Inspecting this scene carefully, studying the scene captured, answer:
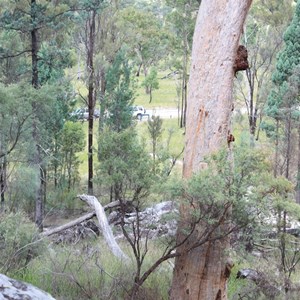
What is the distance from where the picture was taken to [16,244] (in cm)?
607

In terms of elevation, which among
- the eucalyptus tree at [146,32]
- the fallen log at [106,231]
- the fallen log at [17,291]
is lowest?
the fallen log at [106,231]

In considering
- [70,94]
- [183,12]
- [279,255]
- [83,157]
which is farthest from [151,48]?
[279,255]

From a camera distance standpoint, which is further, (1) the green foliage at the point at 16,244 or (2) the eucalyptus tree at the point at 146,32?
(2) the eucalyptus tree at the point at 146,32

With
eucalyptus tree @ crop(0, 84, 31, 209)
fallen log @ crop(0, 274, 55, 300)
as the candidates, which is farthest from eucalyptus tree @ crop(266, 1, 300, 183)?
fallen log @ crop(0, 274, 55, 300)

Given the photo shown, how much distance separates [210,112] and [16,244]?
9.03 feet

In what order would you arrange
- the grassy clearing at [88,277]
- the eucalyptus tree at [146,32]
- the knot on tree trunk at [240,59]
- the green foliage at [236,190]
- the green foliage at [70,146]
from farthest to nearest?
the eucalyptus tree at [146,32], the green foliage at [70,146], the grassy clearing at [88,277], the knot on tree trunk at [240,59], the green foliage at [236,190]

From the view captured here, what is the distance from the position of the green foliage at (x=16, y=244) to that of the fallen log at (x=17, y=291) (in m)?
2.24

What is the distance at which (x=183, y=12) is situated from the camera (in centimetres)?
2573

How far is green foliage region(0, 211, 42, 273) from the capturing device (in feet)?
19.4

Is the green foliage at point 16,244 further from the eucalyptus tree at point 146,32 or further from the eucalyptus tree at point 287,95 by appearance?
the eucalyptus tree at point 146,32

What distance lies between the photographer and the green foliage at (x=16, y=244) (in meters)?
5.91

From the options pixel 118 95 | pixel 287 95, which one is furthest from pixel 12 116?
pixel 287 95

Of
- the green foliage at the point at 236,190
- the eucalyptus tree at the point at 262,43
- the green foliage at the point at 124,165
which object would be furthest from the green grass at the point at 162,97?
the green foliage at the point at 236,190

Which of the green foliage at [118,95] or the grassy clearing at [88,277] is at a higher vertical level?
the green foliage at [118,95]
